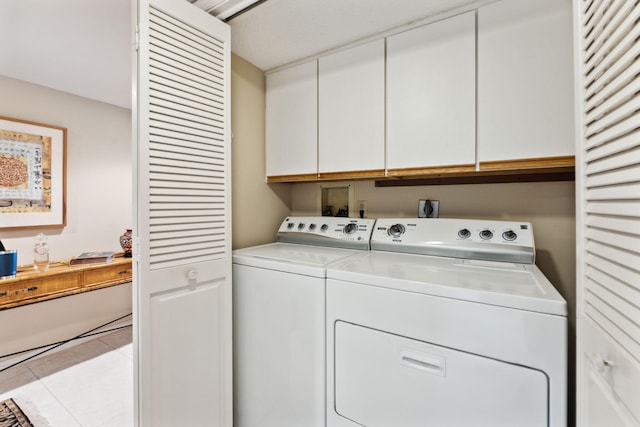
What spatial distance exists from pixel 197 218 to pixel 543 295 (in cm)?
143

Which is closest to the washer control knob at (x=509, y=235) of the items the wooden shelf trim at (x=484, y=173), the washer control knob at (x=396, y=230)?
the wooden shelf trim at (x=484, y=173)

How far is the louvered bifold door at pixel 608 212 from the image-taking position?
0.60m

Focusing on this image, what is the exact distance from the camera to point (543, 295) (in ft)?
2.98

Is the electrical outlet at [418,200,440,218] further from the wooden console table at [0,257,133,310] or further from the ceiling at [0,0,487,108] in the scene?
the wooden console table at [0,257,133,310]

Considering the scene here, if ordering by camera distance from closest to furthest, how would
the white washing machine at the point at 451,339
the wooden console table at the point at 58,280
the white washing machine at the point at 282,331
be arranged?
the white washing machine at the point at 451,339, the white washing machine at the point at 282,331, the wooden console table at the point at 58,280

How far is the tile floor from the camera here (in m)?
1.82

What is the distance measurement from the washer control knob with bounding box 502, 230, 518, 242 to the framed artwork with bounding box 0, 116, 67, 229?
3.61 meters

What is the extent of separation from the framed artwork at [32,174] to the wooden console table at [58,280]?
446 millimetres

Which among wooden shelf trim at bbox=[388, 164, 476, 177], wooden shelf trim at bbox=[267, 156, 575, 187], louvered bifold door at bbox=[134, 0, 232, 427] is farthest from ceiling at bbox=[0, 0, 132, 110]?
wooden shelf trim at bbox=[388, 164, 476, 177]

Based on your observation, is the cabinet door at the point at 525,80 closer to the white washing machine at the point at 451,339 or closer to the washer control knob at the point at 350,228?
the white washing machine at the point at 451,339

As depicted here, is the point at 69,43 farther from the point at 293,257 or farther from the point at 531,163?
the point at 531,163

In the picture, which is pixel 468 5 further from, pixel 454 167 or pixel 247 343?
pixel 247 343

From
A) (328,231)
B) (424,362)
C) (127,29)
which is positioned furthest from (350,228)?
(127,29)

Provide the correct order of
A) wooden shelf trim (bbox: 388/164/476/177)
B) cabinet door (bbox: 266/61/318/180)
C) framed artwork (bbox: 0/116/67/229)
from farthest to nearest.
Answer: framed artwork (bbox: 0/116/67/229)
cabinet door (bbox: 266/61/318/180)
wooden shelf trim (bbox: 388/164/476/177)
